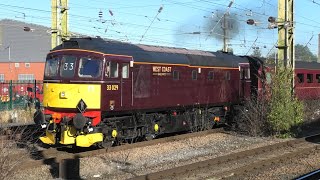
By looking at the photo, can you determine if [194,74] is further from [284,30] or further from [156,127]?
[284,30]

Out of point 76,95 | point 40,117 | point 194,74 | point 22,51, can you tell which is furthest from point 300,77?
point 22,51

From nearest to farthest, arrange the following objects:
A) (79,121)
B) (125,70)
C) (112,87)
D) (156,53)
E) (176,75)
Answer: (79,121)
(112,87)
(125,70)
(156,53)
(176,75)

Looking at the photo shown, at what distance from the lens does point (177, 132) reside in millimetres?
18609

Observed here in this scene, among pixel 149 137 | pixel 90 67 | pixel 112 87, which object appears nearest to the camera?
pixel 90 67

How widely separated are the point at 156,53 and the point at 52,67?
3917 millimetres

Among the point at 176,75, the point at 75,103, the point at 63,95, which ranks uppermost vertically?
the point at 176,75

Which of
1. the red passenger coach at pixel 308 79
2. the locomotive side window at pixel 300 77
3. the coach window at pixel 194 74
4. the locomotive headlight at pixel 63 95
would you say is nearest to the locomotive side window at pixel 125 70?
the locomotive headlight at pixel 63 95

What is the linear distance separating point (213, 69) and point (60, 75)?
25.0 feet

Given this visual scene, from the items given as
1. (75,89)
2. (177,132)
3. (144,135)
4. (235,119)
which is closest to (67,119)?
(75,89)

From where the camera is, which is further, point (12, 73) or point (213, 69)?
point (12, 73)

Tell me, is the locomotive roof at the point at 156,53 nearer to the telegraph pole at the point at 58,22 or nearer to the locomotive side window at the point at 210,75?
the locomotive side window at the point at 210,75

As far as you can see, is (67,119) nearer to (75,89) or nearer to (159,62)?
(75,89)

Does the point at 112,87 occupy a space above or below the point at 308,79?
below

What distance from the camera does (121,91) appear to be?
1425cm
